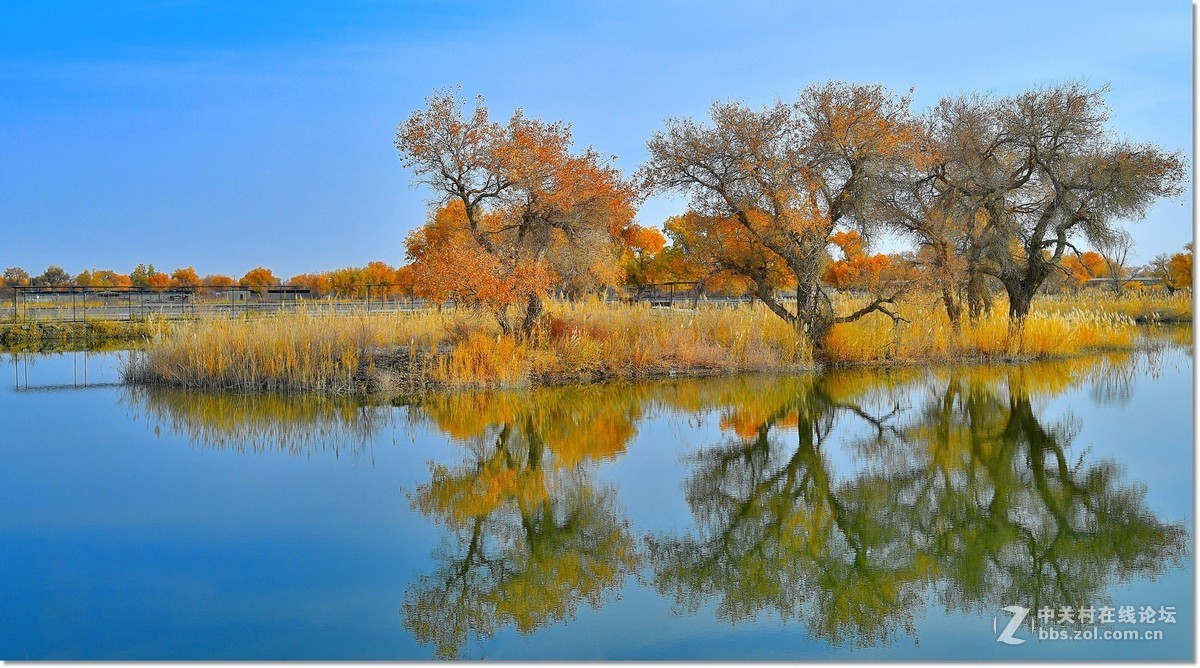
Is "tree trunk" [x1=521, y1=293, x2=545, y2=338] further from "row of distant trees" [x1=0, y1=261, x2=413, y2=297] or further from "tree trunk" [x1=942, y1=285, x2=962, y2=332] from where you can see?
"row of distant trees" [x1=0, y1=261, x2=413, y2=297]

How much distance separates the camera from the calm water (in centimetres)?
563

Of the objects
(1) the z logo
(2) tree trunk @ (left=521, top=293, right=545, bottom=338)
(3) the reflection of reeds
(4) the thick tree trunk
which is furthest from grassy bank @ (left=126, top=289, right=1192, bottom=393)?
(1) the z logo

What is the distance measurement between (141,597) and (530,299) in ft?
37.9

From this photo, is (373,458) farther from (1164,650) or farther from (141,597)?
(1164,650)

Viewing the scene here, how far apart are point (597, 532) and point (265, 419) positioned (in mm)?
6925

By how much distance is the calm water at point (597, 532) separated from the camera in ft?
18.5

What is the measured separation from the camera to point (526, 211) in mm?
17562

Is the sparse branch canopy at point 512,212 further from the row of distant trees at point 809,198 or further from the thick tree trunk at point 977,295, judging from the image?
the thick tree trunk at point 977,295

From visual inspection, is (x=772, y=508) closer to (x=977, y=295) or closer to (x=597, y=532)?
(x=597, y=532)

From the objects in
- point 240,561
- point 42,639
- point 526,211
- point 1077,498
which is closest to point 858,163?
point 526,211

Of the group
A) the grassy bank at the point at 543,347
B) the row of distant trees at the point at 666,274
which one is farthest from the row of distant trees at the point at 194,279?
the grassy bank at the point at 543,347

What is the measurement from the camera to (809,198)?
18.6 m

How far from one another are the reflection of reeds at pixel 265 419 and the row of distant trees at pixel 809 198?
327 centimetres

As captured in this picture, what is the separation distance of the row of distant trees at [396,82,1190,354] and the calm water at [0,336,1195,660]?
4801 millimetres
